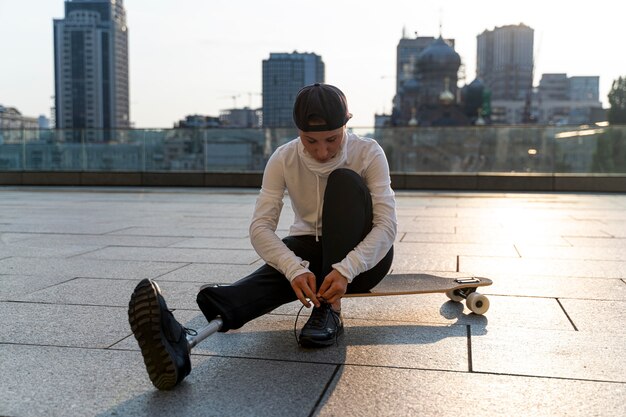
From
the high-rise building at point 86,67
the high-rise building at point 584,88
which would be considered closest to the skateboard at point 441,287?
the high-rise building at point 86,67

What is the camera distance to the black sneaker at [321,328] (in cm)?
301

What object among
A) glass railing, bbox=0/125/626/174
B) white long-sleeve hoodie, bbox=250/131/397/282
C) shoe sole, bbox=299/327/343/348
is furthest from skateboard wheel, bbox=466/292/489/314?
glass railing, bbox=0/125/626/174

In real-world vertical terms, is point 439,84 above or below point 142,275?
above

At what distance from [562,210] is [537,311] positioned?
757cm

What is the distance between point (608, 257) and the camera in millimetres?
5785

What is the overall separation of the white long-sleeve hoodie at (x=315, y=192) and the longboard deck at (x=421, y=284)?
0.39 meters

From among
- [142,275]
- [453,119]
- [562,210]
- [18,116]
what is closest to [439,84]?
[453,119]

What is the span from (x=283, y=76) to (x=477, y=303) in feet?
574

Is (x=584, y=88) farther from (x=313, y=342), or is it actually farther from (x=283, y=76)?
(x=313, y=342)

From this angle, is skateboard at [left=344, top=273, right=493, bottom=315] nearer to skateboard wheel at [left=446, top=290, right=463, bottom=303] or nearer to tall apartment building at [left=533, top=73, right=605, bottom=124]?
skateboard wheel at [left=446, top=290, right=463, bottom=303]

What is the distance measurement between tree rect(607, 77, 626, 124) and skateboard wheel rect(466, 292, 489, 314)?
104 metres

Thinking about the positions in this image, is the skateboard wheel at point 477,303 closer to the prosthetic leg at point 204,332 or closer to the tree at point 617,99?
the prosthetic leg at point 204,332

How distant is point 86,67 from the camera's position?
154 m

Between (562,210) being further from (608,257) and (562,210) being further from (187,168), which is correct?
(187,168)
